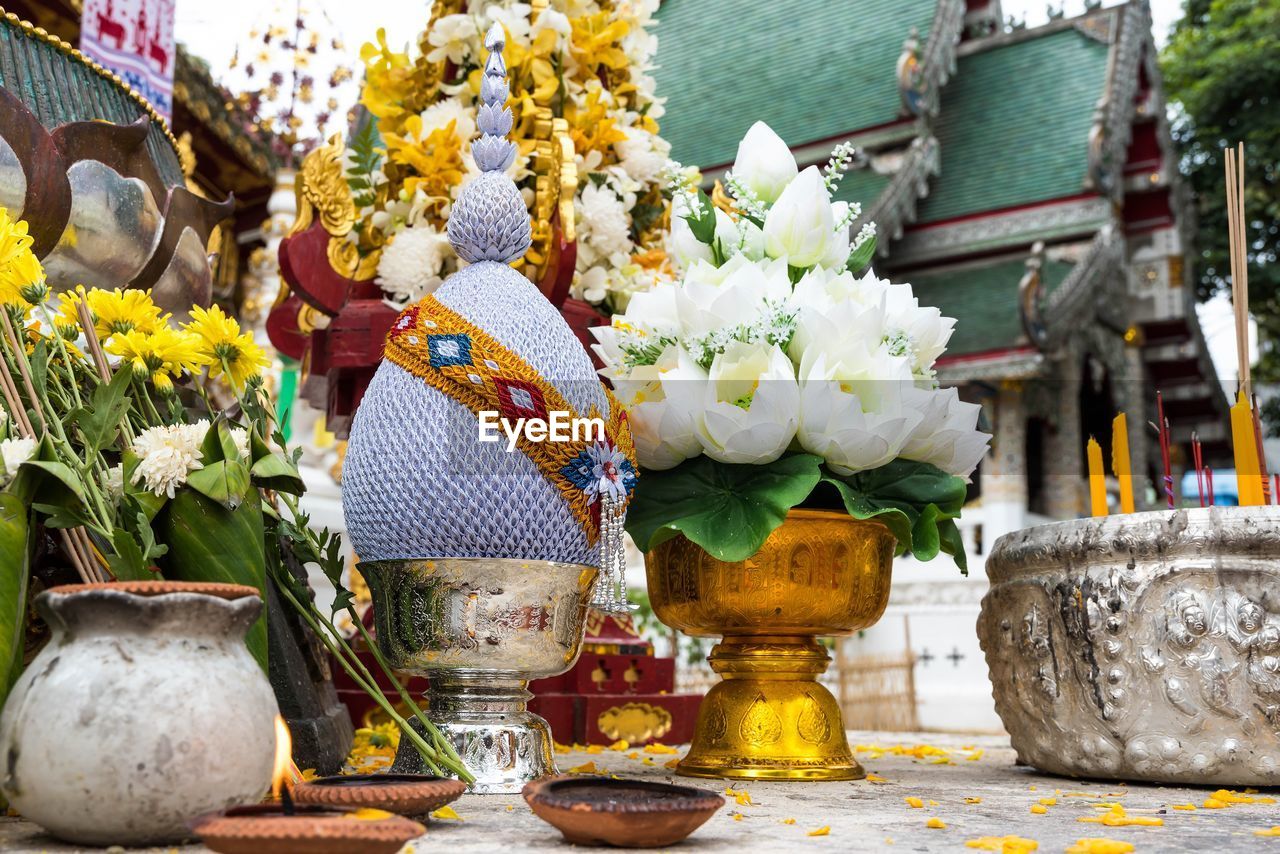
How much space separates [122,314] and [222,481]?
28 centimetres

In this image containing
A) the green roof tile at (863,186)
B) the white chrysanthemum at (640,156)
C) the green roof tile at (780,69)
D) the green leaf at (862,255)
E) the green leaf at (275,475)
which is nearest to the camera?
the green leaf at (275,475)

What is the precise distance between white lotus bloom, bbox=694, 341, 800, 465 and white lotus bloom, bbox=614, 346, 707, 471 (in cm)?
2

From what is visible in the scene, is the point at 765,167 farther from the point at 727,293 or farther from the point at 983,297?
the point at 983,297

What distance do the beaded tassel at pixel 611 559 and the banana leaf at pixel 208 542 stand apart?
1.41 feet

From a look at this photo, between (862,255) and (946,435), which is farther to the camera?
(862,255)

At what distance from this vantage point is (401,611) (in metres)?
1.46

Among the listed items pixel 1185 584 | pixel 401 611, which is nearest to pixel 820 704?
pixel 1185 584

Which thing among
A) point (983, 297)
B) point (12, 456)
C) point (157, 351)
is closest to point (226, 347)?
point (157, 351)

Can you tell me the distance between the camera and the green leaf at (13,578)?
1148 millimetres

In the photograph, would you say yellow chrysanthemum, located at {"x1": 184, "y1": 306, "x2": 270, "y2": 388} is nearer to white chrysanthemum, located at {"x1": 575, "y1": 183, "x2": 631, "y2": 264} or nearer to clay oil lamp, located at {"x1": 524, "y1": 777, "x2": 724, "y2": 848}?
clay oil lamp, located at {"x1": 524, "y1": 777, "x2": 724, "y2": 848}

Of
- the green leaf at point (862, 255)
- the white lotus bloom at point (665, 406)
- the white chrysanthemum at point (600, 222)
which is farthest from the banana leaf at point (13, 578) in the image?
the white chrysanthemum at point (600, 222)

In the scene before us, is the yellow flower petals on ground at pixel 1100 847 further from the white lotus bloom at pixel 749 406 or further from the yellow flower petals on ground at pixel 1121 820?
the white lotus bloom at pixel 749 406

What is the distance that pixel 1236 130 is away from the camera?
12266 millimetres

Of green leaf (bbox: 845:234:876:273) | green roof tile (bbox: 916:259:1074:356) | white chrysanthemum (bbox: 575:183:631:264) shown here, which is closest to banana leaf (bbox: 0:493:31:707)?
green leaf (bbox: 845:234:876:273)
